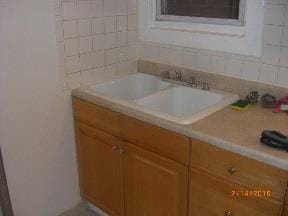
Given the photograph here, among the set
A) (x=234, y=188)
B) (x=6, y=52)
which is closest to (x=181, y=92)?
(x=234, y=188)

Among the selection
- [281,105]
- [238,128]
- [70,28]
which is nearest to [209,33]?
[281,105]

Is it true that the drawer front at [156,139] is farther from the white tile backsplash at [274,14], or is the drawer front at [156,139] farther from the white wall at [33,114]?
the white tile backsplash at [274,14]

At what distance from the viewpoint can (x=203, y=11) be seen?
1.90m

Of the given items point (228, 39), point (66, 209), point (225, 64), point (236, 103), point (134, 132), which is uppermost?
point (228, 39)

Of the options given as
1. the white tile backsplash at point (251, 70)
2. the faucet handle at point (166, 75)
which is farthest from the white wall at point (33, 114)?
the white tile backsplash at point (251, 70)

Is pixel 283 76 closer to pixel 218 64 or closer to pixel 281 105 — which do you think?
pixel 281 105

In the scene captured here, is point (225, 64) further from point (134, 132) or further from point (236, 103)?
point (134, 132)

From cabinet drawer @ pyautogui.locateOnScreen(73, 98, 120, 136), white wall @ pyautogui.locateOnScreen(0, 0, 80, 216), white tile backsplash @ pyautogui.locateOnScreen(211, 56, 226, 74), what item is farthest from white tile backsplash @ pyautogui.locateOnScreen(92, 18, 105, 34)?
white tile backsplash @ pyautogui.locateOnScreen(211, 56, 226, 74)

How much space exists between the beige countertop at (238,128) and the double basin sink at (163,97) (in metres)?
0.03

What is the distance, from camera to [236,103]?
168 cm

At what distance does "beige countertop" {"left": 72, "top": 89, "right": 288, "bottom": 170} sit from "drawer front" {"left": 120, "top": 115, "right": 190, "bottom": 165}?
0.03m

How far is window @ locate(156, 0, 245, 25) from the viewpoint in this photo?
1758 mm

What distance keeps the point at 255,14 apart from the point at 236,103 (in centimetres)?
45

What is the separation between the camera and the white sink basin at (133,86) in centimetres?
208
